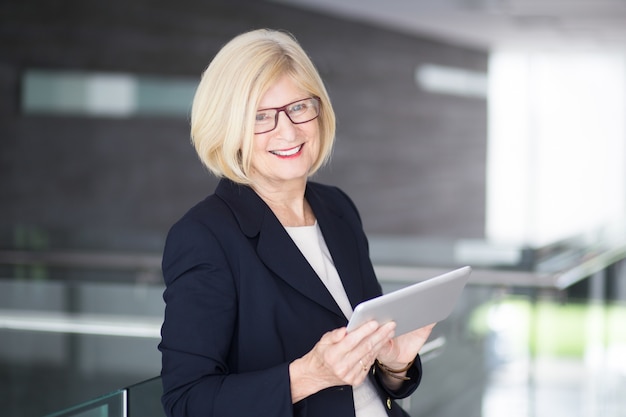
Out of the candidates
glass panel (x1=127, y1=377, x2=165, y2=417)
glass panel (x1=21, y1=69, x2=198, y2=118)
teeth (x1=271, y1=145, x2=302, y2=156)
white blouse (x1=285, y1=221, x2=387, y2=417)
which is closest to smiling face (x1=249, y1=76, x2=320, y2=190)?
teeth (x1=271, y1=145, x2=302, y2=156)

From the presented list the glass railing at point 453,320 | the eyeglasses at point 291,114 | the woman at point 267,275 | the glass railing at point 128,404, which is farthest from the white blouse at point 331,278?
the glass railing at point 453,320

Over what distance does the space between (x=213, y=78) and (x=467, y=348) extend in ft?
11.4

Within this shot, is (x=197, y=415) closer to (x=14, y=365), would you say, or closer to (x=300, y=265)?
(x=300, y=265)

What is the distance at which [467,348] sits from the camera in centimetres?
489

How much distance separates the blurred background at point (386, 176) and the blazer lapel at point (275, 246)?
45 centimetres

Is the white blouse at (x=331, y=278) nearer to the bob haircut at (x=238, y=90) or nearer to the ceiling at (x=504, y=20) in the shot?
the bob haircut at (x=238, y=90)

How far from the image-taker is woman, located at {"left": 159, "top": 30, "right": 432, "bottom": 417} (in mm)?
1582

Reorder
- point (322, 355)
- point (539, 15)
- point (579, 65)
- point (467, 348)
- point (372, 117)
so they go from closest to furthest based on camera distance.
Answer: point (322, 355)
point (467, 348)
point (539, 15)
point (372, 117)
point (579, 65)

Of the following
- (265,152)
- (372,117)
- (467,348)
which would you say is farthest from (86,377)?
(372,117)

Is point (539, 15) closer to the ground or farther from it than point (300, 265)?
farther from it

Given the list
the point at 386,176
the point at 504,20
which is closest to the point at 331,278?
the point at 504,20

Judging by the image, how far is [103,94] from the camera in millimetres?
9641

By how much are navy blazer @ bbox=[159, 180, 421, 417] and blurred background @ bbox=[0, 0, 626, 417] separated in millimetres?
320

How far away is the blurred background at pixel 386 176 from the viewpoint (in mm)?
5449
